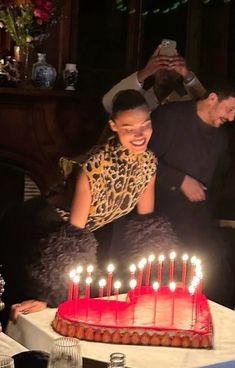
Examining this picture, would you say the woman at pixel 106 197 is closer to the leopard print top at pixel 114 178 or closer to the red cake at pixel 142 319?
the leopard print top at pixel 114 178

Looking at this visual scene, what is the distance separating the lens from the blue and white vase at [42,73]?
4129 mm

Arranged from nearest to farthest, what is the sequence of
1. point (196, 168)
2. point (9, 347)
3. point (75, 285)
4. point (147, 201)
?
1. point (9, 347)
2. point (75, 285)
3. point (147, 201)
4. point (196, 168)

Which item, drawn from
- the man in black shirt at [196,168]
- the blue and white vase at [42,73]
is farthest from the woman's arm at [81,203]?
the blue and white vase at [42,73]

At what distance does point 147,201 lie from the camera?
11.1 feet

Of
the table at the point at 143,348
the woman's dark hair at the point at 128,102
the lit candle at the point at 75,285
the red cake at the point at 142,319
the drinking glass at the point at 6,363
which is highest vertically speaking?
the woman's dark hair at the point at 128,102

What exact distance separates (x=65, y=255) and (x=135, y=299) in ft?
1.32

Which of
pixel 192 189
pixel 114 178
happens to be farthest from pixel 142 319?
pixel 192 189

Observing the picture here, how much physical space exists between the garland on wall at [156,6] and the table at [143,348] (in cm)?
202

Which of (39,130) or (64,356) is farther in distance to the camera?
(39,130)

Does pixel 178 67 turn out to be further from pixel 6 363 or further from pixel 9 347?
pixel 6 363

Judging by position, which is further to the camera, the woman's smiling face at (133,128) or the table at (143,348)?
the woman's smiling face at (133,128)

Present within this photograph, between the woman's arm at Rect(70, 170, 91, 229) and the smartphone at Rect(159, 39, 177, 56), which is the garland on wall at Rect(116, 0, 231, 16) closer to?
the smartphone at Rect(159, 39, 177, 56)

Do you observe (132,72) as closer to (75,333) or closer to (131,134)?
(131,134)

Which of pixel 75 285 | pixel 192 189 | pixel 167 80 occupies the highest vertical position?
pixel 167 80
